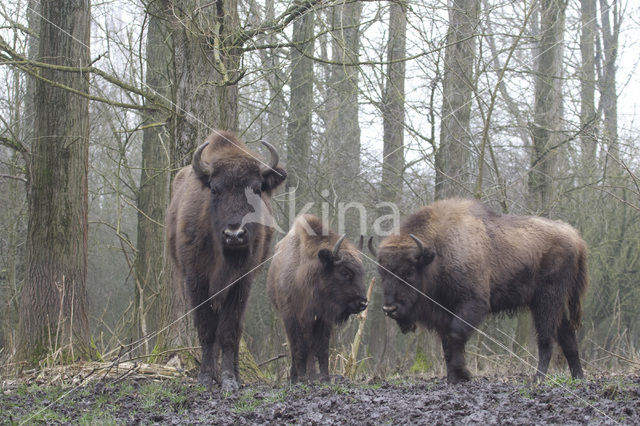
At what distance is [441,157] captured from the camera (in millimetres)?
13148

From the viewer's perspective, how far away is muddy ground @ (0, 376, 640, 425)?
15.9ft

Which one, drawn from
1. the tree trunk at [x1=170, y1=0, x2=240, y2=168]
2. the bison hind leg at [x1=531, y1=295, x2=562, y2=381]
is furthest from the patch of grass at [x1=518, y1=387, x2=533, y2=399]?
the tree trunk at [x1=170, y1=0, x2=240, y2=168]

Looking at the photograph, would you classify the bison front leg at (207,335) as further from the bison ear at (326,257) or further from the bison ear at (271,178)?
the bison ear at (326,257)

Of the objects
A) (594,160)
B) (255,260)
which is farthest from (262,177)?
(594,160)

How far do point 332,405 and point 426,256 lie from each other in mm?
3049

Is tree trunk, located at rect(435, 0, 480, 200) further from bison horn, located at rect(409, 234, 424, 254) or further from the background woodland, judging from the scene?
bison horn, located at rect(409, 234, 424, 254)

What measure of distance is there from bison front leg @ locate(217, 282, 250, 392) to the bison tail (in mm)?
4301

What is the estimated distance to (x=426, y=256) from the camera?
8.13 m

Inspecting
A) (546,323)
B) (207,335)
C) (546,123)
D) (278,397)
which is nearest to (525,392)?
(278,397)

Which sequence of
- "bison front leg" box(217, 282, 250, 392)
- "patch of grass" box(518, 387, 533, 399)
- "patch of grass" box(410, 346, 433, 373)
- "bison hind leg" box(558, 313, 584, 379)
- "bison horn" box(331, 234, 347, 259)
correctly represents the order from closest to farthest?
"patch of grass" box(518, 387, 533, 399), "bison front leg" box(217, 282, 250, 392), "bison hind leg" box(558, 313, 584, 379), "bison horn" box(331, 234, 347, 259), "patch of grass" box(410, 346, 433, 373)

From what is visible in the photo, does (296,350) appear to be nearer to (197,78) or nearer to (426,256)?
(426,256)

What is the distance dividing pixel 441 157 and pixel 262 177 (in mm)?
6469

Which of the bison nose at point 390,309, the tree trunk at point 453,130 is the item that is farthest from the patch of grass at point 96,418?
the tree trunk at point 453,130

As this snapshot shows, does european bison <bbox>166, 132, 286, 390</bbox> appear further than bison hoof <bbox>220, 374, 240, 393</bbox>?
Yes
